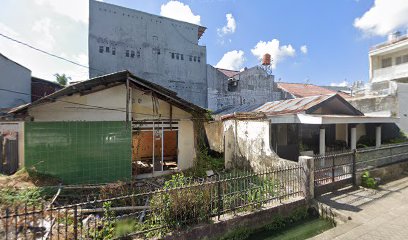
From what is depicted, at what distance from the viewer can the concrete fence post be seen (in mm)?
7605

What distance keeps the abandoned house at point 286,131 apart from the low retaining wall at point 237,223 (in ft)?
8.17

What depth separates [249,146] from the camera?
11.1 m

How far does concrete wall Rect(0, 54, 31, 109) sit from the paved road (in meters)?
22.7

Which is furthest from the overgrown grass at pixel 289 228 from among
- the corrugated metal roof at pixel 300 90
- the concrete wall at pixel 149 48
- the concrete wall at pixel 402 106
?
the corrugated metal roof at pixel 300 90

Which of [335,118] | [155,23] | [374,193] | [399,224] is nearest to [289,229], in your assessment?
[399,224]

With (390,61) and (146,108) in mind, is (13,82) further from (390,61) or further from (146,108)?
(390,61)

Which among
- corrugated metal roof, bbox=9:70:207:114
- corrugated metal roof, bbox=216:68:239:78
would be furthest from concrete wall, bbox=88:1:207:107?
corrugated metal roof, bbox=9:70:207:114

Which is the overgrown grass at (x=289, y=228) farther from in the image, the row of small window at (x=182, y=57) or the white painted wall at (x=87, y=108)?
the row of small window at (x=182, y=57)

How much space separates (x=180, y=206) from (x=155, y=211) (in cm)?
62

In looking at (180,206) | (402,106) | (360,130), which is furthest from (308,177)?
(402,106)

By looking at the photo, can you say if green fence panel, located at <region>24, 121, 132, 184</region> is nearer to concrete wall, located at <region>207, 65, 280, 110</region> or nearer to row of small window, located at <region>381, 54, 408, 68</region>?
concrete wall, located at <region>207, 65, 280, 110</region>

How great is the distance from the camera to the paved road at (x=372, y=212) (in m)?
6.09

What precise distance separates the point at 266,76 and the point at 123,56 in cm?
1619

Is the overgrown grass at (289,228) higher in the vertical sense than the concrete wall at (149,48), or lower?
lower
